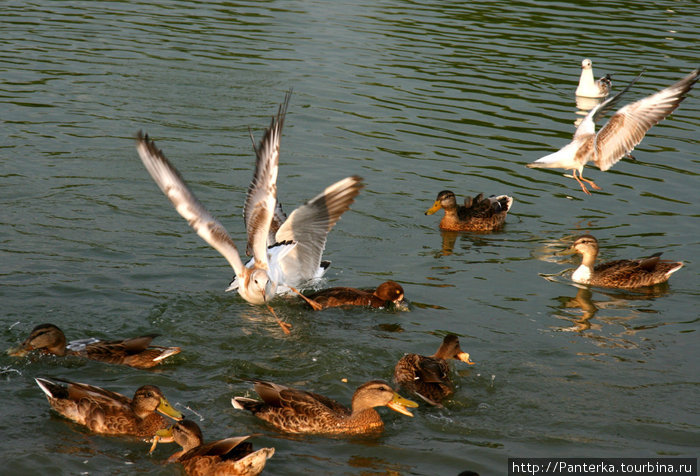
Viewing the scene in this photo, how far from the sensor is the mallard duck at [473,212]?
13180mm

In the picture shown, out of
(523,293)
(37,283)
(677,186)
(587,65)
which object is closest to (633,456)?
(523,293)

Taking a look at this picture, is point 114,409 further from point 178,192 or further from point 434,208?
point 434,208

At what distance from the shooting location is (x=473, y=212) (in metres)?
13.2

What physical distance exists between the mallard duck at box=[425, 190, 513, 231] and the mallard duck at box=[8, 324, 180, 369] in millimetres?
5698

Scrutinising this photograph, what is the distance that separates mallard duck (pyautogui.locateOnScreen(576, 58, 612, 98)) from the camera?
19.8 metres

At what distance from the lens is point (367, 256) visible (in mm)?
12102

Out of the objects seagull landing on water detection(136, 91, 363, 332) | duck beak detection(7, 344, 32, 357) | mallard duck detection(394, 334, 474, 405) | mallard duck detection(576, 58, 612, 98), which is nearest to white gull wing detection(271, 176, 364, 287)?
seagull landing on water detection(136, 91, 363, 332)

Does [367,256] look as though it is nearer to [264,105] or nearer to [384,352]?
[384,352]

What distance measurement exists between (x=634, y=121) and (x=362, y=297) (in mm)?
6300

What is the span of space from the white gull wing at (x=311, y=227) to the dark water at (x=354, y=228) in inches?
22.1

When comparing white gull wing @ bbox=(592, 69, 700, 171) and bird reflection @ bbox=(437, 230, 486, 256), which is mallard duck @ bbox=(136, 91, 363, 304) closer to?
bird reflection @ bbox=(437, 230, 486, 256)

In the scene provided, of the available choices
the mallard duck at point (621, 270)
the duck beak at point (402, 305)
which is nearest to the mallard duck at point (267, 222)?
the duck beak at point (402, 305)

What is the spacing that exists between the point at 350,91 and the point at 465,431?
1259 centimetres

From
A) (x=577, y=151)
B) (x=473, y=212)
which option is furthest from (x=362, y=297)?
(x=577, y=151)
